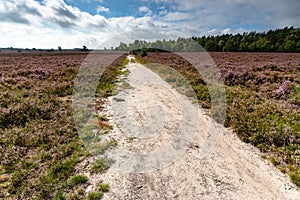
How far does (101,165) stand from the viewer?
15.9 ft

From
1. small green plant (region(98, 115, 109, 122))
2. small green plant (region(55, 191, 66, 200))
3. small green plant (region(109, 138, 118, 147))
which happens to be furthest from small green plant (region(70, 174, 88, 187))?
small green plant (region(98, 115, 109, 122))

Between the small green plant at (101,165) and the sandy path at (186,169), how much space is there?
0.56 feet

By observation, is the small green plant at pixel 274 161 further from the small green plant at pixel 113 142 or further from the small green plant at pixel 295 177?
the small green plant at pixel 113 142

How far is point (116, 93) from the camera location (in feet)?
38.6

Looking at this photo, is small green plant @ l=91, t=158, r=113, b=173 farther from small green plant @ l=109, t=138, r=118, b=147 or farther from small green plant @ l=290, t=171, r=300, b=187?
small green plant @ l=290, t=171, r=300, b=187

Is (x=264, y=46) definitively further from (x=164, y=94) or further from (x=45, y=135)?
(x=45, y=135)

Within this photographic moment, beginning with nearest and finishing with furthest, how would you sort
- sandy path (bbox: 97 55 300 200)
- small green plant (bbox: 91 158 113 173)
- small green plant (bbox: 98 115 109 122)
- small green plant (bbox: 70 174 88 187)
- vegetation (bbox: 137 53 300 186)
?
sandy path (bbox: 97 55 300 200)
small green plant (bbox: 70 174 88 187)
small green plant (bbox: 91 158 113 173)
vegetation (bbox: 137 53 300 186)
small green plant (bbox: 98 115 109 122)

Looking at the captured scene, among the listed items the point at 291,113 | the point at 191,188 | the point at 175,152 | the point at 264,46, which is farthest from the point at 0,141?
the point at 264,46

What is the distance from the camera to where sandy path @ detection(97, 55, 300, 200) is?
4.03 metres

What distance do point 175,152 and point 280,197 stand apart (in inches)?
101

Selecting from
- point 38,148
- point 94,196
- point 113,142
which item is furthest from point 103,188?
point 38,148

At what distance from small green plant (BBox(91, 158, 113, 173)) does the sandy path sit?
0.56 ft

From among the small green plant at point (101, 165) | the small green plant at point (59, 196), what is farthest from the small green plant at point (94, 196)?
the small green plant at point (101, 165)

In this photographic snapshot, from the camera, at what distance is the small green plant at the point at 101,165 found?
15.5 feet
